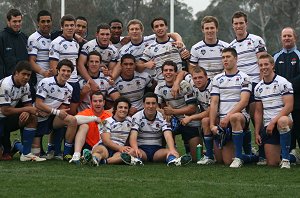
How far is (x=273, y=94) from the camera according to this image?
10672mm

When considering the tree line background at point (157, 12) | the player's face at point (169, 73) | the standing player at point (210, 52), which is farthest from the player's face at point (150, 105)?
the tree line background at point (157, 12)

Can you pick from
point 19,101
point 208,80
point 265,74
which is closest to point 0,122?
point 19,101

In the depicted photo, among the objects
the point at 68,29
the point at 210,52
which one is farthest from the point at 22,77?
the point at 210,52

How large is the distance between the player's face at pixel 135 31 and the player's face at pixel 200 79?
1327mm

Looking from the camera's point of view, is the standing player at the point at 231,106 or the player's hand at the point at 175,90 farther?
the player's hand at the point at 175,90

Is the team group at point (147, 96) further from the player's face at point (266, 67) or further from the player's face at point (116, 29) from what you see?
the player's face at point (116, 29)

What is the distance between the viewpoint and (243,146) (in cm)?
1141

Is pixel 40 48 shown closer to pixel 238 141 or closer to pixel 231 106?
pixel 231 106

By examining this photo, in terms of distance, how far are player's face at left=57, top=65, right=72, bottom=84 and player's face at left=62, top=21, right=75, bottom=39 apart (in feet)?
2.34

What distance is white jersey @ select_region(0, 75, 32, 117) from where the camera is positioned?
36.7 ft

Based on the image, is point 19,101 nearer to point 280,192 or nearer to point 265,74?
point 265,74

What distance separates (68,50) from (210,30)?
6.98 feet

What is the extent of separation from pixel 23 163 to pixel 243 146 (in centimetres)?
310

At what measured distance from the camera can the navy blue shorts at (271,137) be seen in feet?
35.3
